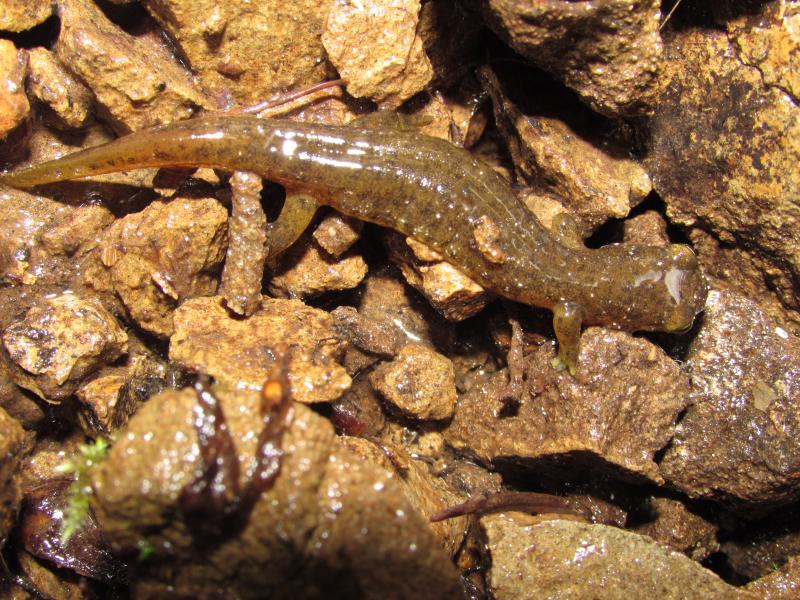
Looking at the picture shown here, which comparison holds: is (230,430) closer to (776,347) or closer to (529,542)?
(529,542)

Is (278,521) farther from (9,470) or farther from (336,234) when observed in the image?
(336,234)

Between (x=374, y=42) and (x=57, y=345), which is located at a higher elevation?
(x=374, y=42)

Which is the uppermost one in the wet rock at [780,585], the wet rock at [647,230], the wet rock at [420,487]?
the wet rock at [647,230]

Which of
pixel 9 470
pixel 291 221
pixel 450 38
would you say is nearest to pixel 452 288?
pixel 291 221

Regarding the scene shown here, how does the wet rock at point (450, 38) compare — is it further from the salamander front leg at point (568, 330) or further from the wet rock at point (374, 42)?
the salamander front leg at point (568, 330)

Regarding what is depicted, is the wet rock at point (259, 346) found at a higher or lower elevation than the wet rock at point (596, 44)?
lower

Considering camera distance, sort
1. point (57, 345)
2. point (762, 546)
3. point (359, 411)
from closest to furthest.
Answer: point (57, 345) < point (359, 411) < point (762, 546)

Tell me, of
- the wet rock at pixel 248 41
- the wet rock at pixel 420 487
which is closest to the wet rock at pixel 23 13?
the wet rock at pixel 248 41
